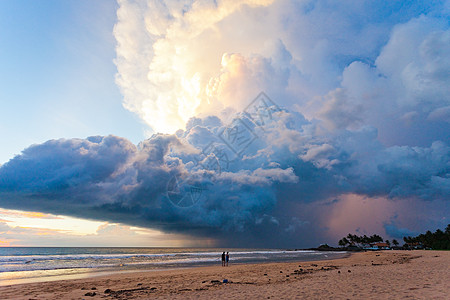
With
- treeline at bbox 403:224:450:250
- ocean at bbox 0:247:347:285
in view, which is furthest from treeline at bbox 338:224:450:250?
ocean at bbox 0:247:347:285

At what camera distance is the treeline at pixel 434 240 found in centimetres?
10190

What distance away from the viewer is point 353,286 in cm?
1524

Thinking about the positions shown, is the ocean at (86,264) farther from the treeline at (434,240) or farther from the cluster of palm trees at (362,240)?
the cluster of palm trees at (362,240)

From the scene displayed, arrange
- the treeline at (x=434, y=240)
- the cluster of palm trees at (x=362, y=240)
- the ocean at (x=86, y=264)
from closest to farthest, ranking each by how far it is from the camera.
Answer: the ocean at (x=86, y=264) < the treeline at (x=434, y=240) < the cluster of palm trees at (x=362, y=240)

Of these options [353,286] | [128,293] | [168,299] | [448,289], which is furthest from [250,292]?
[448,289]

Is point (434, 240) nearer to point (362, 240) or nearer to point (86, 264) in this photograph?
point (362, 240)

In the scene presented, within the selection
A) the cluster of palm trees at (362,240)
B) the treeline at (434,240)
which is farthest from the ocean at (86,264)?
the cluster of palm trees at (362,240)

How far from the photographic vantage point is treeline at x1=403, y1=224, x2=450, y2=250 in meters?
102

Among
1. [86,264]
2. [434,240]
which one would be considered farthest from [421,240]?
[86,264]

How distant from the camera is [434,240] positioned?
123m

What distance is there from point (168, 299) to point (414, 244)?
193190 mm

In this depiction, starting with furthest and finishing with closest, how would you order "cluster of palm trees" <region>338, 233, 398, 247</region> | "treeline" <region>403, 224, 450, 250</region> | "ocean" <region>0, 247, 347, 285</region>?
1. "cluster of palm trees" <region>338, 233, 398, 247</region>
2. "treeline" <region>403, 224, 450, 250</region>
3. "ocean" <region>0, 247, 347, 285</region>

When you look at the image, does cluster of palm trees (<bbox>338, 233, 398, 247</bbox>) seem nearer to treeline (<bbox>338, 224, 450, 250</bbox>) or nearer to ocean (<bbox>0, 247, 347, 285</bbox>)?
treeline (<bbox>338, 224, 450, 250</bbox>)

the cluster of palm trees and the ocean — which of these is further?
the cluster of palm trees
